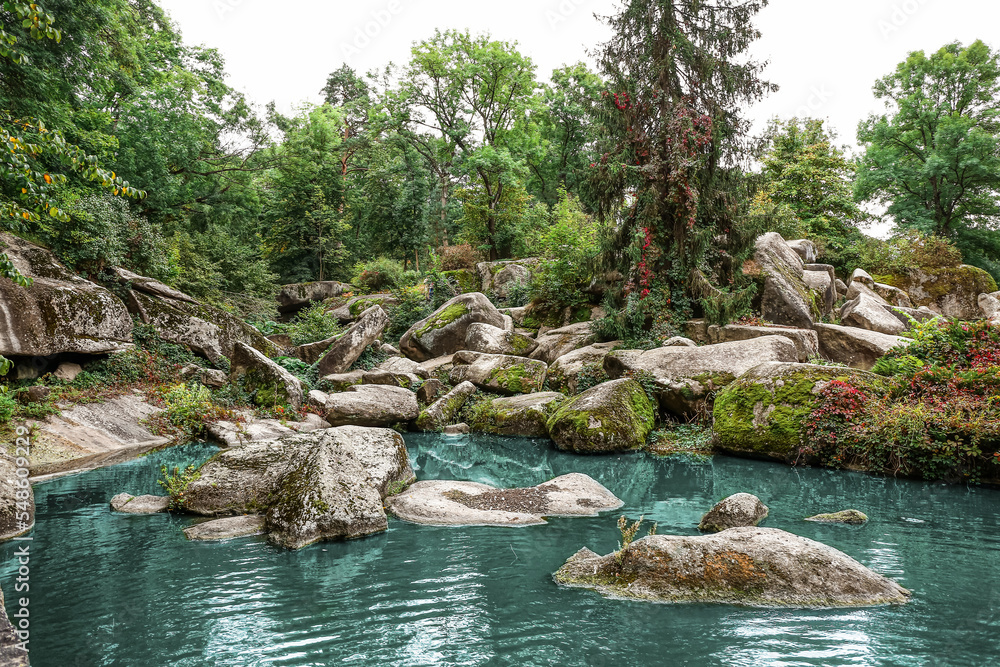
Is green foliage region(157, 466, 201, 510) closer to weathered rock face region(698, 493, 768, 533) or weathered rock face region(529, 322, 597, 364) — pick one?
weathered rock face region(698, 493, 768, 533)

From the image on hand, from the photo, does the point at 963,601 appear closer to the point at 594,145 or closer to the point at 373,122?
the point at 594,145

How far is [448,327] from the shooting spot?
1995cm

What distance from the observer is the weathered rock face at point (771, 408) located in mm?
10055

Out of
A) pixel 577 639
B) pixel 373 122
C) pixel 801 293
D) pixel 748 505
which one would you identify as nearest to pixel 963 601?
pixel 748 505

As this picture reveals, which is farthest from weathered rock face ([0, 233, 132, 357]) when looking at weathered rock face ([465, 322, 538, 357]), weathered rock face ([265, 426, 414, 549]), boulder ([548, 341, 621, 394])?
boulder ([548, 341, 621, 394])

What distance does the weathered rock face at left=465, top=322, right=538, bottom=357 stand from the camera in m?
18.8

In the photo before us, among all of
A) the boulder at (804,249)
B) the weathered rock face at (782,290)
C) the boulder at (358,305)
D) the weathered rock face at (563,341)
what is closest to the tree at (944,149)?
the boulder at (804,249)

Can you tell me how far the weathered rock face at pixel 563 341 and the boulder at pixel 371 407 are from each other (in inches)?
207

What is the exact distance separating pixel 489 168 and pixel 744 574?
87.5ft

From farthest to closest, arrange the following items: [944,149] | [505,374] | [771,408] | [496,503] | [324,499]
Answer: [944,149]
[505,374]
[771,408]
[496,503]
[324,499]

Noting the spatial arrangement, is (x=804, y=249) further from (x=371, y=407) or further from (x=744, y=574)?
(x=744, y=574)

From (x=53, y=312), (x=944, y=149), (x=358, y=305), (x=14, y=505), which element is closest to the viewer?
(x=14, y=505)

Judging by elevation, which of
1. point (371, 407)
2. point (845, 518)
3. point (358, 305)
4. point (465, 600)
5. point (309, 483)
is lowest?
point (465, 600)

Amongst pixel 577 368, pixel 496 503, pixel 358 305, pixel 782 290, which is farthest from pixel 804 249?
pixel 358 305
